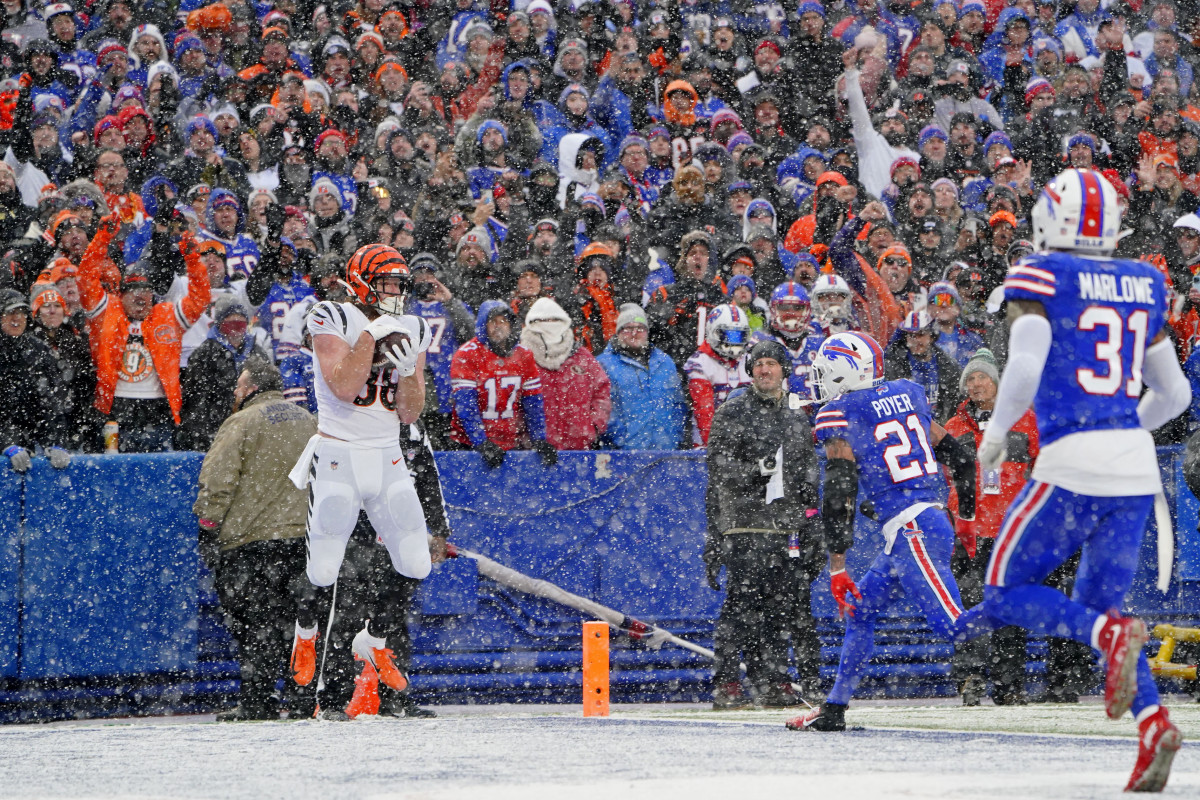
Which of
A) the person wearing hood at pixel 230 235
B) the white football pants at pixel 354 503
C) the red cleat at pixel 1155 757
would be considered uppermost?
the person wearing hood at pixel 230 235

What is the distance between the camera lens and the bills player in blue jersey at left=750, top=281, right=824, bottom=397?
1108cm

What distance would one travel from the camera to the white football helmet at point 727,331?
11031mm

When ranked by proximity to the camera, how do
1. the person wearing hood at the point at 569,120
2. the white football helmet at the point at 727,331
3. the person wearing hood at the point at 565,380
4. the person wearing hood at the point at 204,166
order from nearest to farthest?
the person wearing hood at the point at 565,380
the white football helmet at the point at 727,331
the person wearing hood at the point at 204,166
the person wearing hood at the point at 569,120

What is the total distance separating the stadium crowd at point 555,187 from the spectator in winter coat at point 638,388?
0.02m

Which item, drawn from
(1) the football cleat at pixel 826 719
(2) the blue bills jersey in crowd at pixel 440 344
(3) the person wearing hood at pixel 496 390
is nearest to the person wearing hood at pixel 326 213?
(2) the blue bills jersey in crowd at pixel 440 344

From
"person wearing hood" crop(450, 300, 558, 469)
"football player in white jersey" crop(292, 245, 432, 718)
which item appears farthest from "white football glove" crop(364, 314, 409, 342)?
"person wearing hood" crop(450, 300, 558, 469)

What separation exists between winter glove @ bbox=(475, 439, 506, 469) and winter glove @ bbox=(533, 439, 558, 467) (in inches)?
9.6

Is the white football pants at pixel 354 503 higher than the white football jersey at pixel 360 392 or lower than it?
lower

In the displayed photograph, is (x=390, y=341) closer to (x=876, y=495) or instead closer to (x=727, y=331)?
(x=876, y=495)

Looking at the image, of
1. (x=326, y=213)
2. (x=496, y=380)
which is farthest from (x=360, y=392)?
(x=326, y=213)

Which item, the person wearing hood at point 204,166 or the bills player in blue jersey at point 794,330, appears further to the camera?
the person wearing hood at point 204,166

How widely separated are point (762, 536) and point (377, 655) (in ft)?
9.04

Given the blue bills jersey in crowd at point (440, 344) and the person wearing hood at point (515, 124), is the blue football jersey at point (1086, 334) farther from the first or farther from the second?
the person wearing hood at point (515, 124)

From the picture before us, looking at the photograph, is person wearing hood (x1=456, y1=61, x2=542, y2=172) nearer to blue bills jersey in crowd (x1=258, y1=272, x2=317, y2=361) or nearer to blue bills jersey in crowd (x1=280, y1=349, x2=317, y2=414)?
blue bills jersey in crowd (x1=258, y1=272, x2=317, y2=361)
